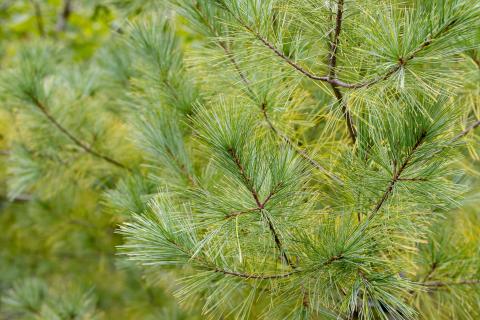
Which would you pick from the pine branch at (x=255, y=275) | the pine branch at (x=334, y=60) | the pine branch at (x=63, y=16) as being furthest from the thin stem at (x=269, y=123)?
the pine branch at (x=63, y=16)

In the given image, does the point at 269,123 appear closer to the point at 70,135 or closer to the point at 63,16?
the point at 70,135

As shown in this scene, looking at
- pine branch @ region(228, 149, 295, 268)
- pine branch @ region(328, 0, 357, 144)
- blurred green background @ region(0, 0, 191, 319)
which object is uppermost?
pine branch @ region(328, 0, 357, 144)

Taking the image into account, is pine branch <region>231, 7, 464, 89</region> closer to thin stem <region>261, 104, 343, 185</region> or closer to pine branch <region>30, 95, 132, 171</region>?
thin stem <region>261, 104, 343, 185</region>

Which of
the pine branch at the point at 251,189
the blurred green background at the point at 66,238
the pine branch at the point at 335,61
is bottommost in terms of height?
the blurred green background at the point at 66,238

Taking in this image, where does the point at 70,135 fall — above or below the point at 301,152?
below

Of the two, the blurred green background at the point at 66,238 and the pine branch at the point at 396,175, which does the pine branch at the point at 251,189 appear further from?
the blurred green background at the point at 66,238

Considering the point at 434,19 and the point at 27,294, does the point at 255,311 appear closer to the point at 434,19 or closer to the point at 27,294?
the point at 27,294

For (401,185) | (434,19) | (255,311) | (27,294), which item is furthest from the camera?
(27,294)

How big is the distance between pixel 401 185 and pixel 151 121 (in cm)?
71

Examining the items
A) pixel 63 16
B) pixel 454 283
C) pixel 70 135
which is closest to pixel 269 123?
pixel 454 283

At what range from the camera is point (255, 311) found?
1746 mm

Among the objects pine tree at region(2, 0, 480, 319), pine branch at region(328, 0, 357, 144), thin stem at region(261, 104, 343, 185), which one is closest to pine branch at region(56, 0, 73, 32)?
pine tree at region(2, 0, 480, 319)

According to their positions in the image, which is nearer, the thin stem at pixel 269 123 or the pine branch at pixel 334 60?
the pine branch at pixel 334 60

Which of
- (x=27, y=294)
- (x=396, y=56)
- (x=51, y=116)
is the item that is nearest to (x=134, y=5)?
(x=51, y=116)
